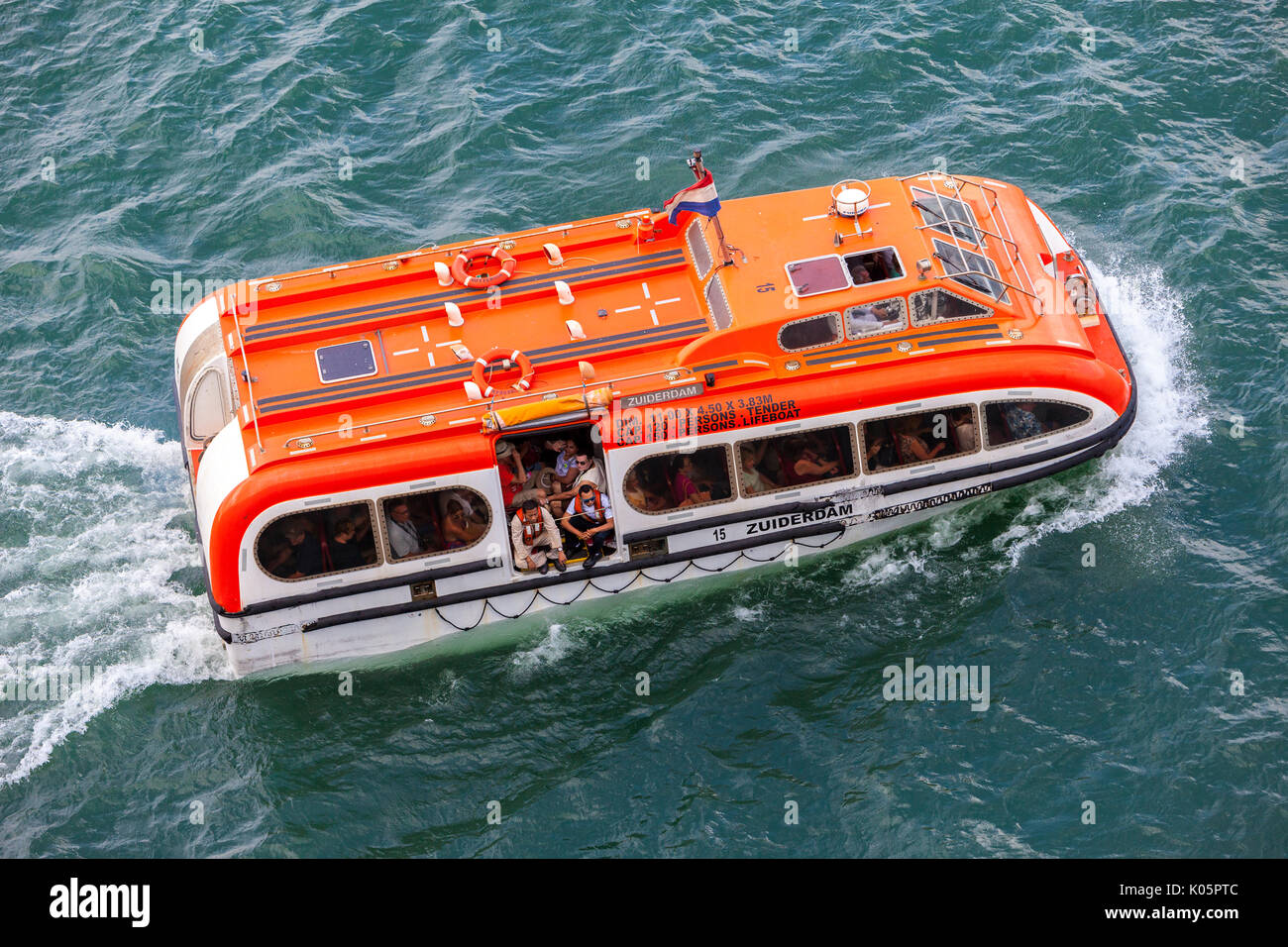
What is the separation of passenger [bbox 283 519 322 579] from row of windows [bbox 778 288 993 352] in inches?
280

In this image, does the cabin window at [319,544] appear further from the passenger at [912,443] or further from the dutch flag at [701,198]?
the passenger at [912,443]

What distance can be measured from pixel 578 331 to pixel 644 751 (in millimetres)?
6026

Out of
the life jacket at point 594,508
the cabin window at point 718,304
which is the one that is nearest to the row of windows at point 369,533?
the life jacket at point 594,508

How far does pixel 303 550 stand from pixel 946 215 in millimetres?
10709

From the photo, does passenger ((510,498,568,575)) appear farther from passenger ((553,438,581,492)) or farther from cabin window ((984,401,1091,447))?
cabin window ((984,401,1091,447))

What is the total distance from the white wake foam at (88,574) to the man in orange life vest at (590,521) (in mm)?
5327

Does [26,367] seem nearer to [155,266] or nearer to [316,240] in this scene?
[155,266]

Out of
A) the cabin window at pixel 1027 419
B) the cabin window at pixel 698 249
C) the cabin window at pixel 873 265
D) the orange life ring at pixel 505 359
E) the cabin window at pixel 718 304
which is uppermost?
the cabin window at pixel 698 249

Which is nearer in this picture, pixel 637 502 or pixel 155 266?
pixel 637 502

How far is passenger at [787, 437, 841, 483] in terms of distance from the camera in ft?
73.1

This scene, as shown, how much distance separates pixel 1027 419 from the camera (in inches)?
886

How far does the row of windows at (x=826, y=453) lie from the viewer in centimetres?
2197
